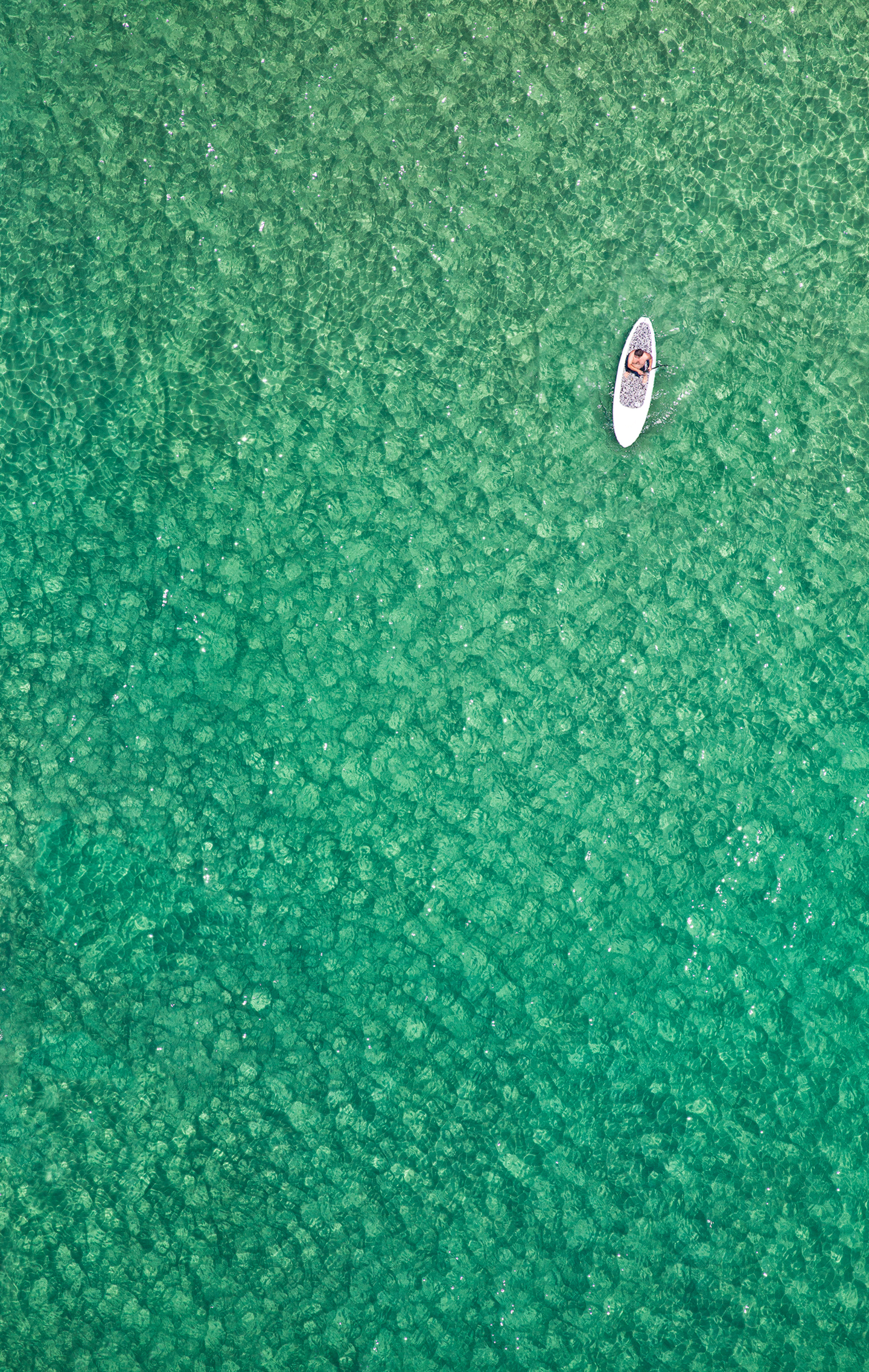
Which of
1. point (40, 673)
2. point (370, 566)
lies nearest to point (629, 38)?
point (370, 566)

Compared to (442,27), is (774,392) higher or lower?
lower

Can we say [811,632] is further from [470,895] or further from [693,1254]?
[693,1254]

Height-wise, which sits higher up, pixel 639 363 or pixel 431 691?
pixel 639 363

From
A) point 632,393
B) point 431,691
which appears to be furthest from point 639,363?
point 431,691

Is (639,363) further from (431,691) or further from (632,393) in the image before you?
(431,691)
